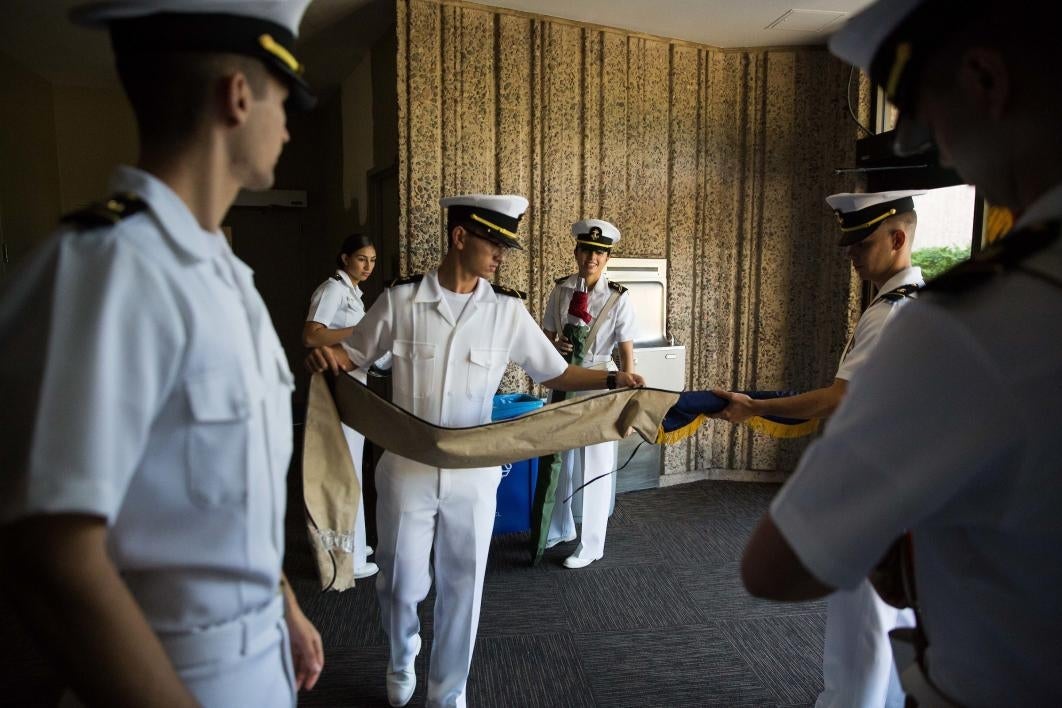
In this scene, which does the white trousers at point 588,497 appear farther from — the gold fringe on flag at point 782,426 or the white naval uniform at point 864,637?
the white naval uniform at point 864,637

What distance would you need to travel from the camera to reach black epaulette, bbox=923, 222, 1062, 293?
0.68 metres

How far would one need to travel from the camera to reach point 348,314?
4020 mm

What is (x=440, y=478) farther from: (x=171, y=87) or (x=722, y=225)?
(x=722, y=225)

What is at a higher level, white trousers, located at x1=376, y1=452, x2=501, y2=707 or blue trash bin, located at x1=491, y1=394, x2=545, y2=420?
blue trash bin, located at x1=491, y1=394, x2=545, y2=420

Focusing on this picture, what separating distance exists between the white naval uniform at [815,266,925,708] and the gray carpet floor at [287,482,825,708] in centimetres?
46

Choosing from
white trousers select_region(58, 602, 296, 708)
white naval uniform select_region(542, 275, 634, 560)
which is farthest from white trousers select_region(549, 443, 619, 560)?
white trousers select_region(58, 602, 296, 708)

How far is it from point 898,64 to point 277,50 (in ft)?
2.64

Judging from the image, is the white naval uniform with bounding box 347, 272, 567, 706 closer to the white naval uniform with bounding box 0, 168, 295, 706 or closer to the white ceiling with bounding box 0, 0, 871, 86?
the white naval uniform with bounding box 0, 168, 295, 706

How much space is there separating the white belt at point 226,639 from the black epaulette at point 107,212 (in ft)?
1.71

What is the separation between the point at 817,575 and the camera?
73 cm

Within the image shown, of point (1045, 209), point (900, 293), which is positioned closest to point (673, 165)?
point (900, 293)

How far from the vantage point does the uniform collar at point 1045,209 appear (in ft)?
2.28

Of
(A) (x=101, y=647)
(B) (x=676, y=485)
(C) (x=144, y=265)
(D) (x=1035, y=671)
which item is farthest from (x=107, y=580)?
(B) (x=676, y=485)

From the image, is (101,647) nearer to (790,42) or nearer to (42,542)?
(42,542)
